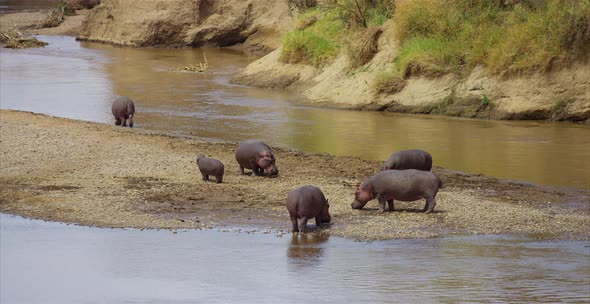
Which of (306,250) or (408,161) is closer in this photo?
(306,250)

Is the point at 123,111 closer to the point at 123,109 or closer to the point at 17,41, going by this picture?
the point at 123,109

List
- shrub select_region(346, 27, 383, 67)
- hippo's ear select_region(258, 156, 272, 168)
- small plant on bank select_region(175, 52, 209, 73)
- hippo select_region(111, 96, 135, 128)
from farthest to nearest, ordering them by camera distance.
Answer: small plant on bank select_region(175, 52, 209, 73) → shrub select_region(346, 27, 383, 67) → hippo select_region(111, 96, 135, 128) → hippo's ear select_region(258, 156, 272, 168)

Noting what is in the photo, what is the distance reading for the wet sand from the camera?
38.2 feet

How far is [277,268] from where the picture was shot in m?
10.2

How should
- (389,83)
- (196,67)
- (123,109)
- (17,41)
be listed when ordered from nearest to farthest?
(123,109)
(389,83)
(196,67)
(17,41)

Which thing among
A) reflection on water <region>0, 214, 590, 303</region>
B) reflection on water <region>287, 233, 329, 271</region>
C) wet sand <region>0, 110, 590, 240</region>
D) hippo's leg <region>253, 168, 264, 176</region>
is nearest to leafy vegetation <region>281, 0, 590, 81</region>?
wet sand <region>0, 110, 590, 240</region>

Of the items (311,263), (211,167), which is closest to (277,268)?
(311,263)

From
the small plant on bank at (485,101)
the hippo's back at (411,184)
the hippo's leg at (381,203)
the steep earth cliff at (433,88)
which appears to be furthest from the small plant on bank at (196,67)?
the hippo's back at (411,184)

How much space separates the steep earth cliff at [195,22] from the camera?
35.8m

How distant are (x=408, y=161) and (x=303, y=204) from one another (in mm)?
2651

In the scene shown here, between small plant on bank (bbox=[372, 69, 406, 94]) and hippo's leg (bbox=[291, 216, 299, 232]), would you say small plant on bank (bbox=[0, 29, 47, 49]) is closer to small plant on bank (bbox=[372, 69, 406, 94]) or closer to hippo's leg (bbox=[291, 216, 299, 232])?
small plant on bank (bbox=[372, 69, 406, 94])

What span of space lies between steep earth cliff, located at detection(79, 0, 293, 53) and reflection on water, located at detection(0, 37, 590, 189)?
17.9 feet

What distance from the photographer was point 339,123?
64.4ft

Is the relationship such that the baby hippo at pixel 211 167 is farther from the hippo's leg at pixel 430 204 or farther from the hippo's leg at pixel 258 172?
the hippo's leg at pixel 430 204
